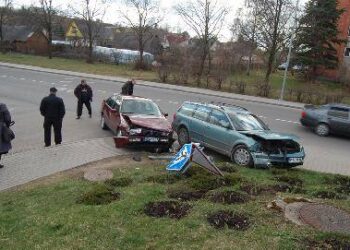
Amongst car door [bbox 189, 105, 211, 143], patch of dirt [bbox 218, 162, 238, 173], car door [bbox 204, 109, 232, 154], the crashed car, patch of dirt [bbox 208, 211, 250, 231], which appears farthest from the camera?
car door [bbox 189, 105, 211, 143]

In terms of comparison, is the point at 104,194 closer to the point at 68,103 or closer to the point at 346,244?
the point at 346,244

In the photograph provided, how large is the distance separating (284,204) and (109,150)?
6.47 m

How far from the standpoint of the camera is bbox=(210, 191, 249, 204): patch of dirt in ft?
24.8

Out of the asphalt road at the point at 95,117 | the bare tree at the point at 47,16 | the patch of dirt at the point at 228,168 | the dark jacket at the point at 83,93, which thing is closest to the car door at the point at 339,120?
the asphalt road at the point at 95,117

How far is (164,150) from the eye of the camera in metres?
13.1

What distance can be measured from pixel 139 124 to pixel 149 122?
17.7 inches

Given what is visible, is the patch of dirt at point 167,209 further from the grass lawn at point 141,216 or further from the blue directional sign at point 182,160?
the blue directional sign at point 182,160

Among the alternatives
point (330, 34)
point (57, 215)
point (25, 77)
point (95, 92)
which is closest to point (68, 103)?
point (95, 92)

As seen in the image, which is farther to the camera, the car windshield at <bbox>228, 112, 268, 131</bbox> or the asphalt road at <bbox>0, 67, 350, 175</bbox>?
the asphalt road at <bbox>0, 67, 350, 175</bbox>

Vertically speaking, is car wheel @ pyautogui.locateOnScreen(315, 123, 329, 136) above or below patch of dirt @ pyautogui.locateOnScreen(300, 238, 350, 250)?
below

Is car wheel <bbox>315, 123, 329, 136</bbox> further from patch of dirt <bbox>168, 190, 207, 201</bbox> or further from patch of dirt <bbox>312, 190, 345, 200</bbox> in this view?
patch of dirt <bbox>168, 190, 207, 201</bbox>

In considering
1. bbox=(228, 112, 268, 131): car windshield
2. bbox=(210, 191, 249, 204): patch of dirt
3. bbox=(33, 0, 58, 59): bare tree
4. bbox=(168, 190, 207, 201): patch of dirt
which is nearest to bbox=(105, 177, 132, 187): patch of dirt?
bbox=(168, 190, 207, 201): patch of dirt

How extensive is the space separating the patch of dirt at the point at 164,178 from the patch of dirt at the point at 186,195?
0.93 meters

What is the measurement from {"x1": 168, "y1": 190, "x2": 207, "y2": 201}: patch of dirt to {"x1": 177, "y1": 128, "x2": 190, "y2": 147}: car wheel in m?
5.92
